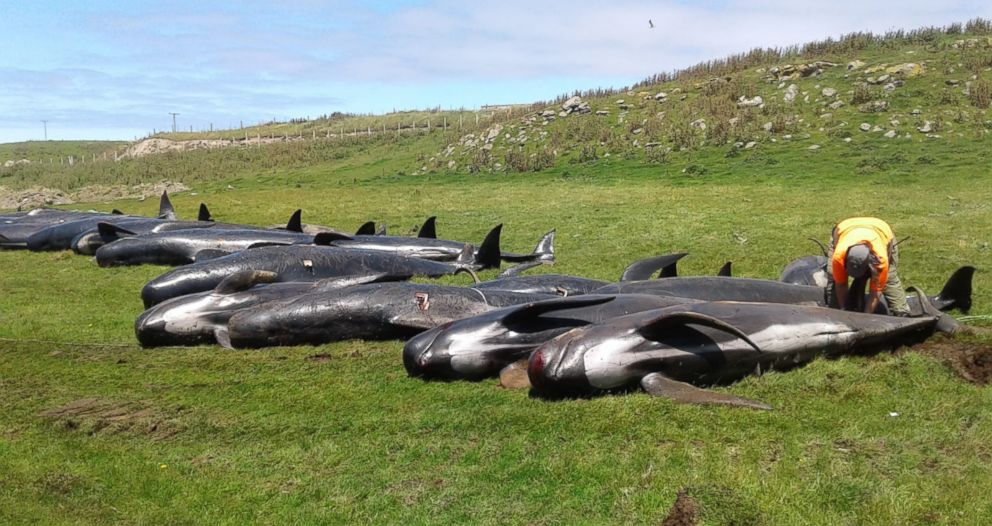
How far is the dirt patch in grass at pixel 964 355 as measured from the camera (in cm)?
752

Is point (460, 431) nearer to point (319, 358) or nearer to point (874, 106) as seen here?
Result: point (319, 358)

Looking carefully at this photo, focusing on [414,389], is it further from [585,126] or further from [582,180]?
[585,126]

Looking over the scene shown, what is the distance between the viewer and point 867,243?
28.6ft

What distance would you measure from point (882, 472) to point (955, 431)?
3.65 ft

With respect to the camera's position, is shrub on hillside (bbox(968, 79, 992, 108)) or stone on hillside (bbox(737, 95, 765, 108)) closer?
shrub on hillside (bbox(968, 79, 992, 108))

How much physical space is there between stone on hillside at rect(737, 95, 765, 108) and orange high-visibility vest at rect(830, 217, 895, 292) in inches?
1039

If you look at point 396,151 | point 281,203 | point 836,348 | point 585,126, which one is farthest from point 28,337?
point 396,151

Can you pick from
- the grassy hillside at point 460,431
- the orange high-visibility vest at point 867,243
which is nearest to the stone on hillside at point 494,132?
the grassy hillside at point 460,431

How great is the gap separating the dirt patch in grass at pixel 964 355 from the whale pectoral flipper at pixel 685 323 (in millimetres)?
1814

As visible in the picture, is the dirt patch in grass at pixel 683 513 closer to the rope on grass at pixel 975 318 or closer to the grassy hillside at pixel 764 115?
the rope on grass at pixel 975 318

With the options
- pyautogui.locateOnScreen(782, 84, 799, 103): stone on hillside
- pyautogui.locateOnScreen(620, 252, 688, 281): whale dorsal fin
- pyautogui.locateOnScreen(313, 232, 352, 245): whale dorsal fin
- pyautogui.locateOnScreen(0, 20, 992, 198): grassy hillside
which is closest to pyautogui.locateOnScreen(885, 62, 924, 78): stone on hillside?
pyautogui.locateOnScreen(0, 20, 992, 198): grassy hillside

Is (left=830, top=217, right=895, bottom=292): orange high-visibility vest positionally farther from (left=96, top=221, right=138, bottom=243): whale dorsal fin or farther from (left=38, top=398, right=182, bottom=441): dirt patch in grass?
(left=96, top=221, right=138, bottom=243): whale dorsal fin

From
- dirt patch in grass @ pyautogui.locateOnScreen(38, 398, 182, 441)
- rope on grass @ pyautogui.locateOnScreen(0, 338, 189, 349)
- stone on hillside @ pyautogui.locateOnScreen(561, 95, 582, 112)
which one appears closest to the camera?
dirt patch in grass @ pyautogui.locateOnScreen(38, 398, 182, 441)

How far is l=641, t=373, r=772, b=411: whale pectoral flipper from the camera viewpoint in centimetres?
686
